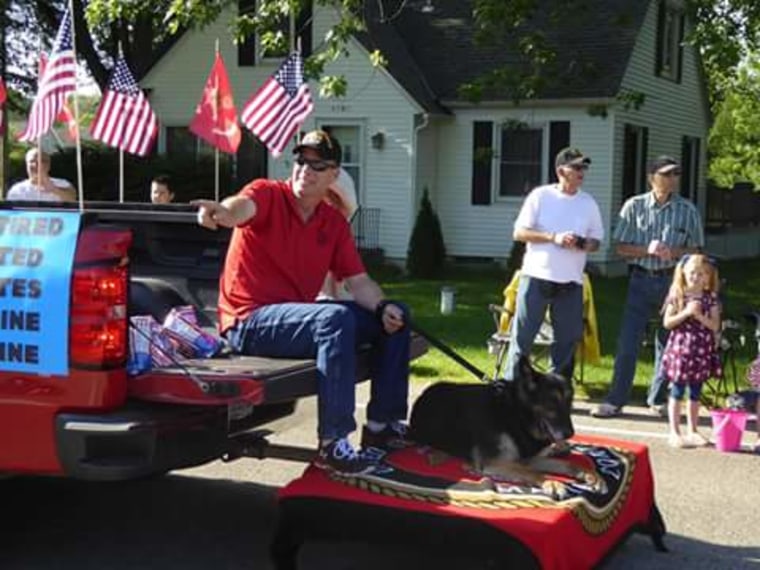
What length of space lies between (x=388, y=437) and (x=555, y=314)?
10.6 ft

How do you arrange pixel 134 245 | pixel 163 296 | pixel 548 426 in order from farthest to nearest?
pixel 134 245 → pixel 163 296 → pixel 548 426

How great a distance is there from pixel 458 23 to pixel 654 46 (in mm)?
4117

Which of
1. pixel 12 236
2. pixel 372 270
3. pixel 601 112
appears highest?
pixel 601 112

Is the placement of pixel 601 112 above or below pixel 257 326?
above

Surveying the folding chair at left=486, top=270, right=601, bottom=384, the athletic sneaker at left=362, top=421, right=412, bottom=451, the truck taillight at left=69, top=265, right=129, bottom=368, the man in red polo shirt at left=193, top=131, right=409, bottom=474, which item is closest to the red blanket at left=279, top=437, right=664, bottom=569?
the athletic sneaker at left=362, top=421, right=412, bottom=451

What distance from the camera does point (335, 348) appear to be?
4.57 m

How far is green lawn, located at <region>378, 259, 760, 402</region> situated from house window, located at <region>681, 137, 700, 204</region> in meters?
2.32

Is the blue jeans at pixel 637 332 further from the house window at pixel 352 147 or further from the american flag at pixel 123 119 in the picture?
the house window at pixel 352 147

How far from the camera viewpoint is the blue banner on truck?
4.09 meters

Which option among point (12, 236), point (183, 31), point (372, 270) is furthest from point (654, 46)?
point (12, 236)

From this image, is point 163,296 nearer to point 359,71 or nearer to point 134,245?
point 134,245

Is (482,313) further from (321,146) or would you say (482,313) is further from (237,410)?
(237,410)

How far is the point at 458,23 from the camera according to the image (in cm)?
2239

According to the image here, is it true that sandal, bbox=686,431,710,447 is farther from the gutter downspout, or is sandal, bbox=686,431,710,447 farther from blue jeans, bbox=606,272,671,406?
the gutter downspout
